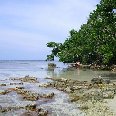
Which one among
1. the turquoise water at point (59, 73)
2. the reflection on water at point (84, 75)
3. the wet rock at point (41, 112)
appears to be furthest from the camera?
the turquoise water at point (59, 73)

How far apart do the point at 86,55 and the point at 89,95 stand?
130ft

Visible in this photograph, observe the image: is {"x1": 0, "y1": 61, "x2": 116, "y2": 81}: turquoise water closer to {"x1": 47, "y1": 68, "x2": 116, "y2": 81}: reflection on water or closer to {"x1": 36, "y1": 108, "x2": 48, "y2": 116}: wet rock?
{"x1": 47, "y1": 68, "x2": 116, "y2": 81}: reflection on water

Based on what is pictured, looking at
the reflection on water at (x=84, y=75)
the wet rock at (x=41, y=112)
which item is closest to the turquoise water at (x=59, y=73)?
the reflection on water at (x=84, y=75)

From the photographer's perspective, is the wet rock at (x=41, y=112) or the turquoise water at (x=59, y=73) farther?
the turquoise water at (x=59, y=73)

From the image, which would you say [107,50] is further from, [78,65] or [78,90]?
[78,65]

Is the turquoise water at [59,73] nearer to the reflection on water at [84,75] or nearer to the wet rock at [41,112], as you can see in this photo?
A: the reflection on water at [84,75]

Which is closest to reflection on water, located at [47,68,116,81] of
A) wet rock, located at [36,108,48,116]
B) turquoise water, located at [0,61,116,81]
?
turquoise water, located at [0,61,116,81]

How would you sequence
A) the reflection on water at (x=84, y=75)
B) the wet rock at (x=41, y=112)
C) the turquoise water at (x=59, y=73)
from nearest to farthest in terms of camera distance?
the wet rock at (x=41, y=112) → the reflection on water at (x=84, y=75) → the turquoise water at (x=59, y=73)

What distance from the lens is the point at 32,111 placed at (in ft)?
51.5

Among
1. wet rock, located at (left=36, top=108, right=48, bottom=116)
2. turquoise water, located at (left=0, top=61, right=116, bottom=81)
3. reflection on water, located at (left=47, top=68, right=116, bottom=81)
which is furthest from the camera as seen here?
turquoise water, located at (left=0, top=61, right=116, bottom=81)

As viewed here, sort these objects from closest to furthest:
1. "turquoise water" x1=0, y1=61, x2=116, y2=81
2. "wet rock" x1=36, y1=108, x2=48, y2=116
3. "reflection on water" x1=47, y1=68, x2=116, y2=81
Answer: "wet rock" x1=36, y1=108, x2=48, y2=116
"reflection on water" x1=47, y1=68, x2=116, y2=81
"turquoise water" x1=0, y1=61, x2=116, y2=81

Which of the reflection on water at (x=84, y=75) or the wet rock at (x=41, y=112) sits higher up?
the reflection on water at (x=84, y=75)

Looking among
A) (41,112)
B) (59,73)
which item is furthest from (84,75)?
(41,112)

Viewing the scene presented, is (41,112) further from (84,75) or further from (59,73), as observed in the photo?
(59,73)
